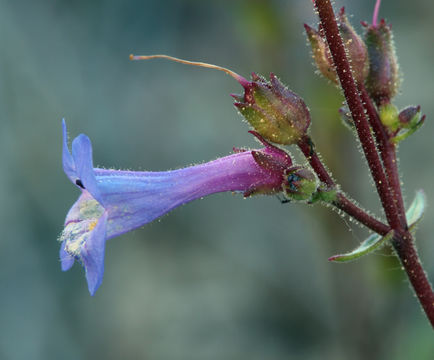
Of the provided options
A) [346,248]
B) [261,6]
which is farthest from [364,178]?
[261,6]

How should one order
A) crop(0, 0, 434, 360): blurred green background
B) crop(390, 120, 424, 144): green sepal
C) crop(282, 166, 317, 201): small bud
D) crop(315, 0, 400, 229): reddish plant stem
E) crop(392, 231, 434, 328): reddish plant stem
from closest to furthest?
crop(315, 0, 400, 229): reddish plant stem
crop(282, 166, 317, 201): small bud
crop(392, 231, 434, 328): reddish plant stem
crop(390, 120, 424, 144): green sepal
crop(0, 0, 434, 360): blurred green background

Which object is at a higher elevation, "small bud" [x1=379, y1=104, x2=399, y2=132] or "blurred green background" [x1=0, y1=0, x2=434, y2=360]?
"small bud" [x1=379, y1=104, x2=399, y2=132]

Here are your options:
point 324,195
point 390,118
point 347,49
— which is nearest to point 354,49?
point 347,49

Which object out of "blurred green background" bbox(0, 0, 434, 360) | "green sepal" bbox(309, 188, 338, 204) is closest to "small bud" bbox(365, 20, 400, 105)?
"green sepal" bbox(309, 188, 338, 204)

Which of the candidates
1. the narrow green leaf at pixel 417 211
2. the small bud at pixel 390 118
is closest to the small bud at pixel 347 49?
the small bud at pixel 390 118

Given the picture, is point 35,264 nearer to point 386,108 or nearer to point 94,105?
point 94,105

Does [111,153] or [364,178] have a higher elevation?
[111,153]

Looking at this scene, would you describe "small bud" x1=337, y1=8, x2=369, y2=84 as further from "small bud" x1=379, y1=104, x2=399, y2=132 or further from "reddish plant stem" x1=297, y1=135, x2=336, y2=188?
"reddish plant stem" x1=297, y1=135, x2=336, y2=188
